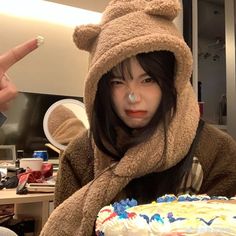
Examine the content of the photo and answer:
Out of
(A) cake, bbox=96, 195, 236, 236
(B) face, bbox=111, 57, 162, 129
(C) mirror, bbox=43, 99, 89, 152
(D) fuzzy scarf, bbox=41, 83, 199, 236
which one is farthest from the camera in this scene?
(C) mirror, bbox=43, 99, 89, 152

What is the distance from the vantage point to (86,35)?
86cm

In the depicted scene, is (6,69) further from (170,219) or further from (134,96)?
(170,219)

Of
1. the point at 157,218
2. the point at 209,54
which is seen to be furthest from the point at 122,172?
the point at 209,54

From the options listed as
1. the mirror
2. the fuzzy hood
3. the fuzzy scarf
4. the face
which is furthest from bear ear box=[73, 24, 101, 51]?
the mirror

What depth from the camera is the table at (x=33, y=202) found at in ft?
3.76

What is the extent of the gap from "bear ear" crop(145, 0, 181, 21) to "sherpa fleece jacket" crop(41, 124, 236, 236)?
0.92 ft

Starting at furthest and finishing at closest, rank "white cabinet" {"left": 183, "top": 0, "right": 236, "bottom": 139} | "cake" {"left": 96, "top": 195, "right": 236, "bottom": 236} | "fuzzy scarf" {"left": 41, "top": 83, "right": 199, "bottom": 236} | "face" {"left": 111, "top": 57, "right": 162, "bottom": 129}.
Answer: "white cabinet" {"left": 183, "top": 0, "right": 236, "bottom": 139}, "face" {"left": 111, "top": 57, "right": 162, "bottom": 129}, "fuzzy scarf" {"left": 41, "top": 83, "right": 199, "bottom": 236}, "cake" {"left": 96, "top": 195, "right": 236, "bottom": 236}

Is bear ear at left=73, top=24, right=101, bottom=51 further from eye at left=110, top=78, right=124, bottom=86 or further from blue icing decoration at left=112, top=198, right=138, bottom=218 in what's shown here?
blue icing decoration at left=112, top=198, right=138, bottom=218

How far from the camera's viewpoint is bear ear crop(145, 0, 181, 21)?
80 centimetres

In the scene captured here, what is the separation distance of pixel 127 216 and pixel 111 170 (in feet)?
1.21

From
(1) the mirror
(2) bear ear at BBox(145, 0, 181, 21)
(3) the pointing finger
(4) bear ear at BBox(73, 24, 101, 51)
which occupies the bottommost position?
(1) the mirror

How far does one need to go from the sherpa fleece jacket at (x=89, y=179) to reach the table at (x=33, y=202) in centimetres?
24

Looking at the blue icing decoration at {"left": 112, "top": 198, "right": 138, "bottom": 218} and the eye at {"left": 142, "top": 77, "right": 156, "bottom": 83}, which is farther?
the eye at {"left": 142, "top": 77, "right": 156, "bottom": 83}

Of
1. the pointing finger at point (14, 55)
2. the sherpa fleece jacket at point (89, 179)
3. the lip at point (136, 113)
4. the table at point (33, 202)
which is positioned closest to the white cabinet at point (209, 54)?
the table at point (33, 202)
